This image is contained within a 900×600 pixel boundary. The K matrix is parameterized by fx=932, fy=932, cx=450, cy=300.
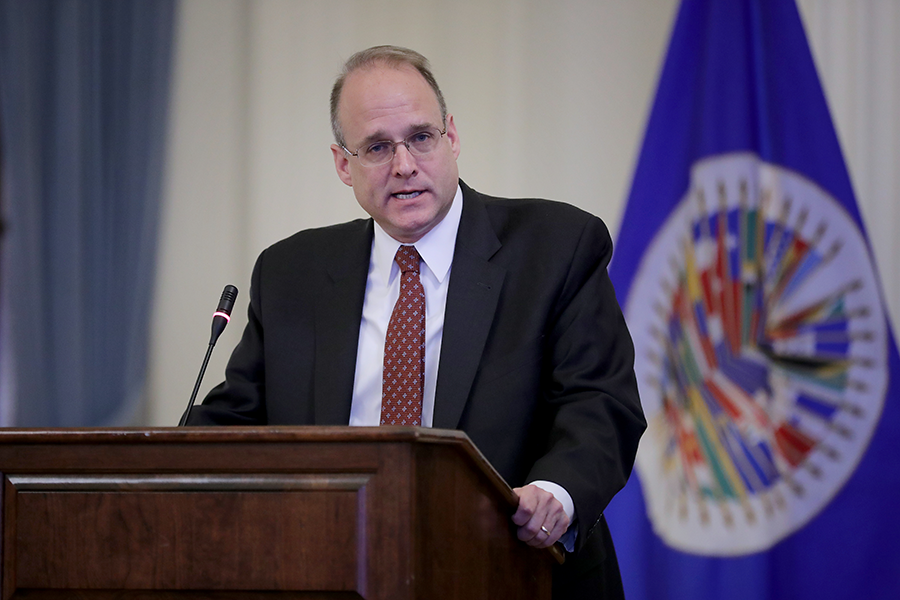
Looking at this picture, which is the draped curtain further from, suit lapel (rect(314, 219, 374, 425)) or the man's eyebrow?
the man's eyebrow

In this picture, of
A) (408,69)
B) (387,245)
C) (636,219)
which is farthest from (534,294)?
(636,219)

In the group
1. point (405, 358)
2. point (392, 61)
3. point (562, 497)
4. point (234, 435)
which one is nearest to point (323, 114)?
point (392, 61)

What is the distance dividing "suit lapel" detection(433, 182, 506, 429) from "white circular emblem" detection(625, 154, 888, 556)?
1266mm

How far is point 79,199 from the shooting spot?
11.6 ft

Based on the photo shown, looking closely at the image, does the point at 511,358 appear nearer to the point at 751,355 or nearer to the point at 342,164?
the point at 342,164

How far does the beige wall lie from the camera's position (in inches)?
138

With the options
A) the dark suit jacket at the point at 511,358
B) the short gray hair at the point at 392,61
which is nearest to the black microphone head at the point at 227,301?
the dark suit jacket at the point at 511,358

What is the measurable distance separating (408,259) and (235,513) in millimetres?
906

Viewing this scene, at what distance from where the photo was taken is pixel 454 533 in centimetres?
125

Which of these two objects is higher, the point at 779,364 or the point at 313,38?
the point at 313,38

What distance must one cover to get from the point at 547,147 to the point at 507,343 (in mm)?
1852

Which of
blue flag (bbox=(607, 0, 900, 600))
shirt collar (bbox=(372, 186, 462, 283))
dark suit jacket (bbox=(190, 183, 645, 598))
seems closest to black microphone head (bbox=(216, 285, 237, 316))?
dark suit jacket (bbox=(190, 183, 645, 598))

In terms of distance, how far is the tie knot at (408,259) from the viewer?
6.51ft

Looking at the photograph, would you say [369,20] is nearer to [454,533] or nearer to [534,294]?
[534,294]
